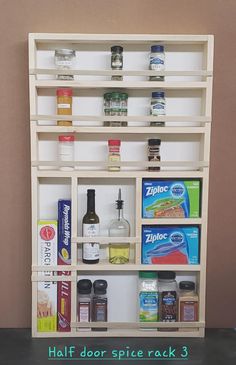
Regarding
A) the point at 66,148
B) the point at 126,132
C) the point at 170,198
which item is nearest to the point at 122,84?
the point at 126,132

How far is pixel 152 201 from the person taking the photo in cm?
122

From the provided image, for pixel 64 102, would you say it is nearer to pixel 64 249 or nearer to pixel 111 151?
pixel 111 151

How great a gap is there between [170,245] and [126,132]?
366 mm

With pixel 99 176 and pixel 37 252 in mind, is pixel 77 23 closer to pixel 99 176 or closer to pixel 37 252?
pixel 99 176

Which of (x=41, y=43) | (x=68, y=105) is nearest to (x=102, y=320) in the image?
(x=68, y=105)

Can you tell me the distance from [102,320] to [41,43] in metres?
0.86

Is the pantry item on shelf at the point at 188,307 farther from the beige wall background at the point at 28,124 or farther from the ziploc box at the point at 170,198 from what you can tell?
the ziploc box at the point at 170,198

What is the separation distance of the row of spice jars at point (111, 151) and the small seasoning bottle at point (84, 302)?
13.9 inches

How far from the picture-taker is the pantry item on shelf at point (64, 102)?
1.19 metres

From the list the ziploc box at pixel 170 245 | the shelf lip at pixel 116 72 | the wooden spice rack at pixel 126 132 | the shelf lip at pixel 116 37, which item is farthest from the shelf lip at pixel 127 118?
the ziploc box at pixel 170 245

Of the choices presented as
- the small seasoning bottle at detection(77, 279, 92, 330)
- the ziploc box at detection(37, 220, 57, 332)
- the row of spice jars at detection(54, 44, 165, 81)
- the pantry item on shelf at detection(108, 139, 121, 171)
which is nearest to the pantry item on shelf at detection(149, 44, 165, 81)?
the row of spice jars at detection(54, 44, 165, 81)

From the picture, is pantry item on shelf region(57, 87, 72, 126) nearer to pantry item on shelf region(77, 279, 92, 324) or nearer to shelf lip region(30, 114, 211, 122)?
shelf lip region(30, 114, 211, 122)

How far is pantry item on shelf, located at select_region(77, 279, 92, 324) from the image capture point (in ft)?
A: 4.00

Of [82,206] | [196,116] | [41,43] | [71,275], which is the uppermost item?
[41,43]
